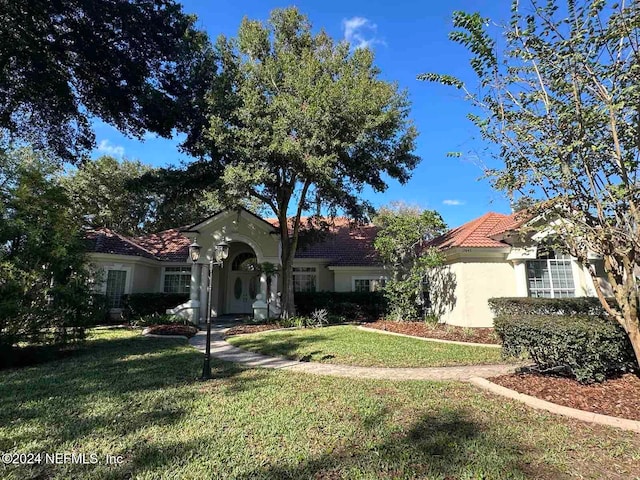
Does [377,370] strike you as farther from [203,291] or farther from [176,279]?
[176,279]

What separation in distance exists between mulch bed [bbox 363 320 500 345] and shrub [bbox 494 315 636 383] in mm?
5213

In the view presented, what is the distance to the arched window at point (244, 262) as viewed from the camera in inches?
850

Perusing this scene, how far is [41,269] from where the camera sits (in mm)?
8414

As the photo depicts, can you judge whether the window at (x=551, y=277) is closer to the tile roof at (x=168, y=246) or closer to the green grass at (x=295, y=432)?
the green grass at (x=295, y=432)

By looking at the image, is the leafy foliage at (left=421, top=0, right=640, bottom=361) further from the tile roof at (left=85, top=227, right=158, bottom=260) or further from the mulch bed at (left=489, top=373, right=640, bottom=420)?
the tile roof at (left=85, top=227, right=158, bottom=260)

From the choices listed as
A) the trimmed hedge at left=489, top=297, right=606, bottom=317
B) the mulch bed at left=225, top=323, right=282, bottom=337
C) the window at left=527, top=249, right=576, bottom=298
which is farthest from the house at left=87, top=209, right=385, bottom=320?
the trimmed hedge at left=489, top=297, right=606, bottom=317

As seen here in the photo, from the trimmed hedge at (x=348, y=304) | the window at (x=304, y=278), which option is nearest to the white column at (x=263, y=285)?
the trimmed hedge at (x=348, y=304)

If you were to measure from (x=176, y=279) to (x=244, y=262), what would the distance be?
407 cm

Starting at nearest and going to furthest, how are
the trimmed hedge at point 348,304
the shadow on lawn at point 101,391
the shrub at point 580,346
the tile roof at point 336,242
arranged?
the shadow on lawn at point 101,391
the shrub at point 580,346
the tile roof at point 336,242
the trimmed hedge at point 348,304

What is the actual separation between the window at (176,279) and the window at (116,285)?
254cm

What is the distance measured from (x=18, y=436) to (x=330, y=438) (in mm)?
3739

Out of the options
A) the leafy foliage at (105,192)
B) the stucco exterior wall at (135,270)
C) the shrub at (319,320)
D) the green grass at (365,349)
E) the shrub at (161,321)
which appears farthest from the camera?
the leafy foliage at (105,192)

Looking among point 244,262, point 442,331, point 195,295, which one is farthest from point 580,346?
point 244,262

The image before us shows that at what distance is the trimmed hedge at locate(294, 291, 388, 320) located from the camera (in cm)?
1850
